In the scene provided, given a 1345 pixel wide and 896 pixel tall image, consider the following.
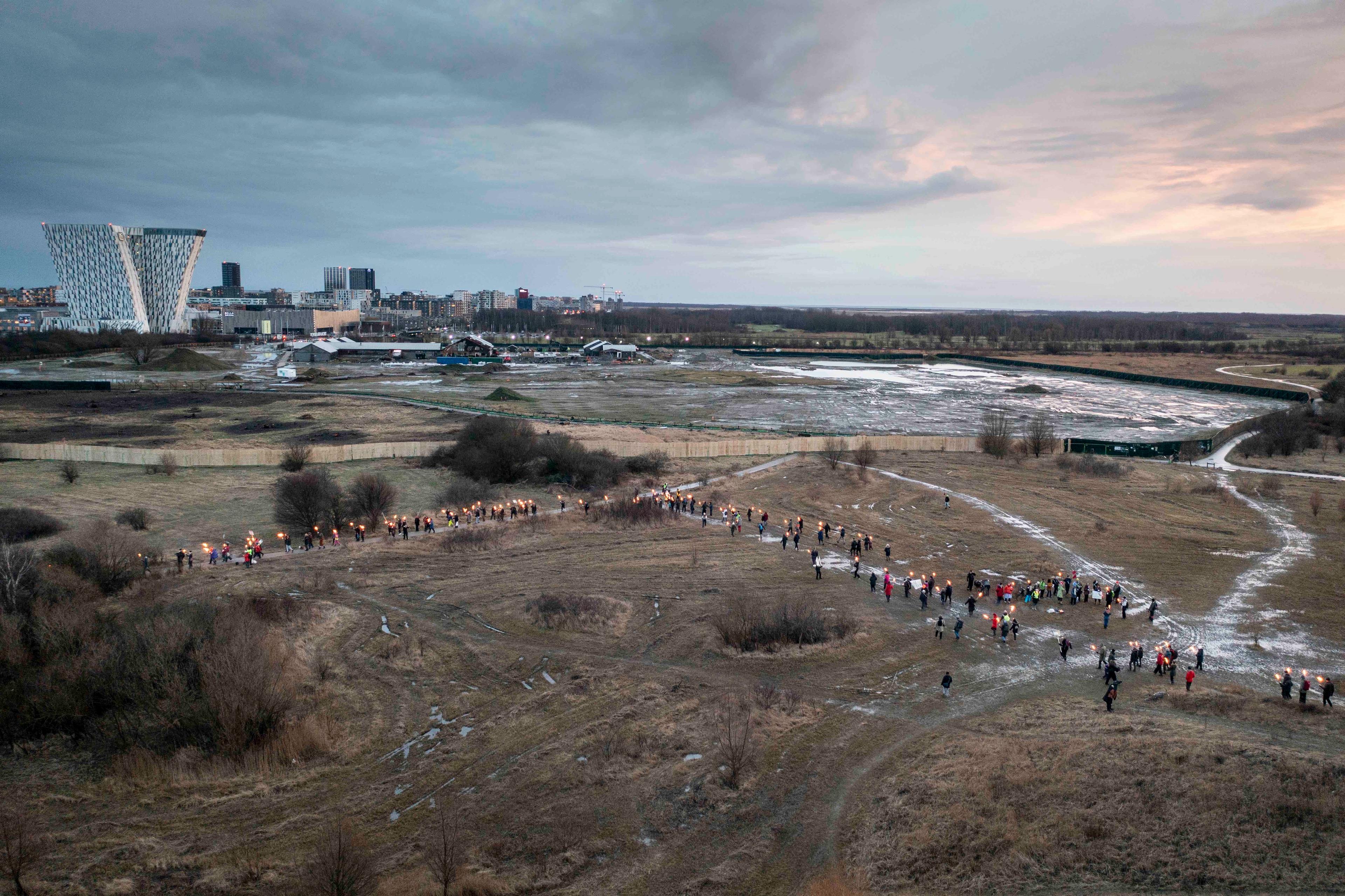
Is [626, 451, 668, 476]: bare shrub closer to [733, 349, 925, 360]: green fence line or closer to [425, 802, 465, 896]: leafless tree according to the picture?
[425, 802, 465, 896]: leafless tree

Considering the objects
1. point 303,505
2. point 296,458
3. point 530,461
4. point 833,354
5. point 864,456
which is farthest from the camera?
point 833,354

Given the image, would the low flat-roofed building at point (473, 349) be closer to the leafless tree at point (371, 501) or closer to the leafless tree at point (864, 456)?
the leafless tree at point (864, 456)

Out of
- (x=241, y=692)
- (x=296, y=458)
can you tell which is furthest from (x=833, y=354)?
(x=241, y=692)

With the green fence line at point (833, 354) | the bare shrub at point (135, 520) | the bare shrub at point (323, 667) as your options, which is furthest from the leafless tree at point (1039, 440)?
the green fence line at point (833, 354)

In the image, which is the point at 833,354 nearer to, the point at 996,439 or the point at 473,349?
the point at 473,349

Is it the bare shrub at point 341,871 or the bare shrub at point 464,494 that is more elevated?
the bare shrub at point 464,494

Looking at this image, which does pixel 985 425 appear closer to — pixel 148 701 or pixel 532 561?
pixel 532 561

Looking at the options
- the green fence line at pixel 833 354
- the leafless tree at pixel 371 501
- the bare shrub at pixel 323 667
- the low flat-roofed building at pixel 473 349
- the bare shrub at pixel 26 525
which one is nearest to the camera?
the bare shrub at pixel 323 667
